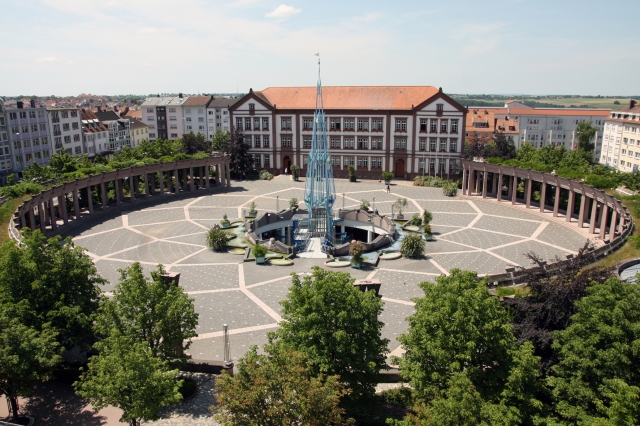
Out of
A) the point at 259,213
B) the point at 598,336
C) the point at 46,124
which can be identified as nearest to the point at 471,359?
the point at 598,336

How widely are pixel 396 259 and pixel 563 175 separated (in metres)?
21.9

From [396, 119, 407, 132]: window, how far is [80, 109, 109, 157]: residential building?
59.2m

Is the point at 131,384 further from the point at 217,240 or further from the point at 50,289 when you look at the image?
the point at 217,240

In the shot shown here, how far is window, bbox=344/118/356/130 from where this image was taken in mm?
74750

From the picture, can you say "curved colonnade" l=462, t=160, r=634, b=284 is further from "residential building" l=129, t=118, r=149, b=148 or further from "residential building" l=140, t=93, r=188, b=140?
"residential building" l=129, t=118, r=149, b=148

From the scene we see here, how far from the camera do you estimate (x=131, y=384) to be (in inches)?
661

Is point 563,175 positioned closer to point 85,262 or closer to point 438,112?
point 438,112

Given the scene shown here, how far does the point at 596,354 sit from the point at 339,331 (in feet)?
26.5

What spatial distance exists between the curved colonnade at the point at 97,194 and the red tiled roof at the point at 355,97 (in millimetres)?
15531

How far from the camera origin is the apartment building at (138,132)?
375 feet

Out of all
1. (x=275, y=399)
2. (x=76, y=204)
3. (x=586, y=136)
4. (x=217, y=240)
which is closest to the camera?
(x=275, y=399)

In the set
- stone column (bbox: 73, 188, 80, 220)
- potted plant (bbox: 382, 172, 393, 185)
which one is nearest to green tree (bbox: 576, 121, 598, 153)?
potted plant (bbox: 382, 172, 393, 185)

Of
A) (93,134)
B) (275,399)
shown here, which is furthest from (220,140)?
(275,399)

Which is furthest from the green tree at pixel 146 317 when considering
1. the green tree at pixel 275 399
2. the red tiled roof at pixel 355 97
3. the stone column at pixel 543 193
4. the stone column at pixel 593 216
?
the red tiled roof at pixel 355 97
